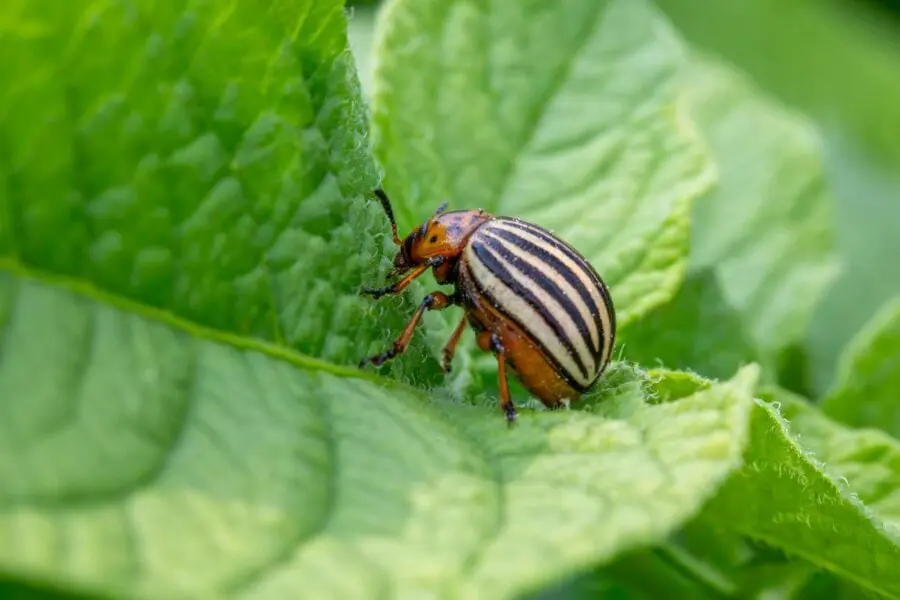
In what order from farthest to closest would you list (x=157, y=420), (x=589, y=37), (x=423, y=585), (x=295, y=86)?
(x=589, y=37)
(x=295, y=86)
(x=157, y=420)
(x=423, y=585)

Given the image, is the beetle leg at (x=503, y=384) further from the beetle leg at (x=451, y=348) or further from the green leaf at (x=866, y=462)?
the green leaf at (x=866, y=462)

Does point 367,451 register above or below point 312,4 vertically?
below

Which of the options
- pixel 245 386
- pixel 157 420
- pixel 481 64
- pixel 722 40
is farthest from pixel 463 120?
pixel 722 40

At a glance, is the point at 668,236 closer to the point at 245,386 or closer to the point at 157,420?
the point at 245,386

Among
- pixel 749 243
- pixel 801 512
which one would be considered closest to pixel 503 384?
pixel 801 512

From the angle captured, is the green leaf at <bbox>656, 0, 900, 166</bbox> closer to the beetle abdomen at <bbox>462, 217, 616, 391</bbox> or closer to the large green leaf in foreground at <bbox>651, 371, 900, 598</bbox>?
the large green leaf in foreground at <bbox>651, 371, 900, 598</bbox>

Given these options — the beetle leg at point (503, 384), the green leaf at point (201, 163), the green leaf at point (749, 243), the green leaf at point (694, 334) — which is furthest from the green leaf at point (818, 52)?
the green leaf at point (201, 163)

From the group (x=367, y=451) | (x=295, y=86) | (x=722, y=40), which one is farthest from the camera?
(x=722, y=40)

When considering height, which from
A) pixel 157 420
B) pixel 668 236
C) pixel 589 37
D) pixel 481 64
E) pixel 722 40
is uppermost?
pixel 722 40
